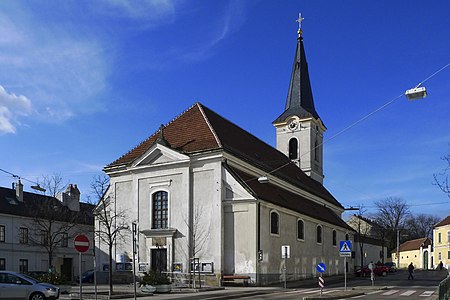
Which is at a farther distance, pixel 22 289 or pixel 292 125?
pixel 292 125

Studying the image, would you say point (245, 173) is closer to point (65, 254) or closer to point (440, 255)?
point (65, 254)

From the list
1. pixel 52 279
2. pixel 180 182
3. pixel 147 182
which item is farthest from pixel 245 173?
pixel 52 279

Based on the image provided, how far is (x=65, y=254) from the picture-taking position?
55.1 metres

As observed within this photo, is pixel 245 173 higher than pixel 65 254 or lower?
higher

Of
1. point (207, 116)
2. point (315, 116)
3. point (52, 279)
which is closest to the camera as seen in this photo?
point (52, 279)

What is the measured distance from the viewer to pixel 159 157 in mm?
36750

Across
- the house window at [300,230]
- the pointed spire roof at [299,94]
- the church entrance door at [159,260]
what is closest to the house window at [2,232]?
the church entrance door at [159,260]

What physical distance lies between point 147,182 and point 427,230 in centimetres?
10400

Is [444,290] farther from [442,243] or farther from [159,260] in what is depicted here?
[442,243]

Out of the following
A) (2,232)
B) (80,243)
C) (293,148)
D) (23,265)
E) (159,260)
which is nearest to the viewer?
(80,243)

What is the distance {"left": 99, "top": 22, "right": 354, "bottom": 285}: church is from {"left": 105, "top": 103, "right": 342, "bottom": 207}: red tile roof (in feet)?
0.32

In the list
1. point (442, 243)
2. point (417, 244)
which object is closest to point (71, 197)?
point (442, 243)

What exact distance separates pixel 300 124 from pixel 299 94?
3.43m

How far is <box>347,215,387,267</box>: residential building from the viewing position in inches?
2566
